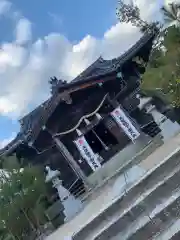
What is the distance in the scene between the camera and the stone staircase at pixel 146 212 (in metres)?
5.93

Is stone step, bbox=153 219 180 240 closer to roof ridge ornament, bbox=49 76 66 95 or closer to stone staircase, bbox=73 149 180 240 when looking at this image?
stone staircase, bbox=73 149 180 240

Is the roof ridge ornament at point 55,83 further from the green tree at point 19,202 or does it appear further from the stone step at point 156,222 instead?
the stone step at point 156,222

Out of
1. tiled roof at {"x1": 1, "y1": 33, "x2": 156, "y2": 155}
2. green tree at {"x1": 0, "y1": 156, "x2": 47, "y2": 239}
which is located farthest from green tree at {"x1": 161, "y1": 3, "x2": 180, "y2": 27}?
green tree at {"x1": 0, "y1": 156, "x2": 47, "y2": 239}

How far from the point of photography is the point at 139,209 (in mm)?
6188

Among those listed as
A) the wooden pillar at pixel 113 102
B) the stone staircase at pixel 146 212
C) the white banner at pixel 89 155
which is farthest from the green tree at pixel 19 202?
the stone staircase at pixel 146 212

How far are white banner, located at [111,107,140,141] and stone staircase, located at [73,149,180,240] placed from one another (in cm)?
1154

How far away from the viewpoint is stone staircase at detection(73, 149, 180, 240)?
593cm

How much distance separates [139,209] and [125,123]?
12.4m

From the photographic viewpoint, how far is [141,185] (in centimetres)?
648

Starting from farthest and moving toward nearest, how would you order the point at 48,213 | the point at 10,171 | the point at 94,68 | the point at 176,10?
the point at 94,68 < the point at 176,10 < the point at 48,213 < the point at 10,171

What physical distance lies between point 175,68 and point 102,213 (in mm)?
9109

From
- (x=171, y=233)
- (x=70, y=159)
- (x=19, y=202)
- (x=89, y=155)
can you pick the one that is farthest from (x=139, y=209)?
(x=70, y=159)

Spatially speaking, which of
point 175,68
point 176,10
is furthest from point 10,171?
point 176,10

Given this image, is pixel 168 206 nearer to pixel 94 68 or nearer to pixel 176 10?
pixel 176 10
